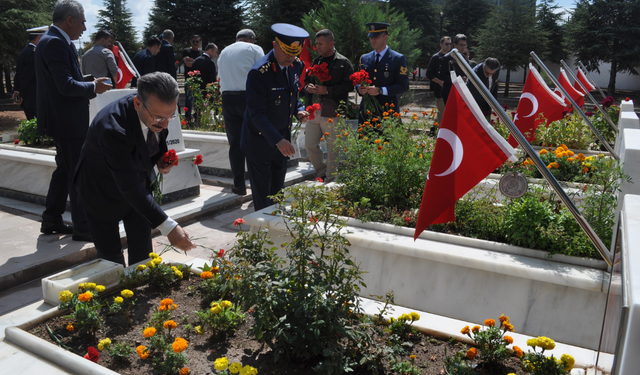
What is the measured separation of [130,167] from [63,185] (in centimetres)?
250

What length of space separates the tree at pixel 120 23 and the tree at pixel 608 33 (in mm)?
26063

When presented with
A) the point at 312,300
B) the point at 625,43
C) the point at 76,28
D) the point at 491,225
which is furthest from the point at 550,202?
the point at 625,43

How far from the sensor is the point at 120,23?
32.3 metres

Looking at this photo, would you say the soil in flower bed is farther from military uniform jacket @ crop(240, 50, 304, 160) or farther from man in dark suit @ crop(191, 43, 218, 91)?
man in dark suit @ crop(191, 43, 218, 91)

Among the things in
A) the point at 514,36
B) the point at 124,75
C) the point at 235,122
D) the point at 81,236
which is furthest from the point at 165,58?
the point at 514,36

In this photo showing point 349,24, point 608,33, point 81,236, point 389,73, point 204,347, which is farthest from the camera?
point 608,33

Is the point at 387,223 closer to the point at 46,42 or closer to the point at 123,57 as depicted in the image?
the point at 46,42

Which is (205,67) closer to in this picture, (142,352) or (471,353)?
(142,352)

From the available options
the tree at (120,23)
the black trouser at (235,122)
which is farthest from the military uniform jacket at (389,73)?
the tree at (120,23)

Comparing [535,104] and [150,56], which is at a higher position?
[150,56]

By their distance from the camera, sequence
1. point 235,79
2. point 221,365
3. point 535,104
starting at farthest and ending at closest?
point 235,79
point 535,104
point 221,365

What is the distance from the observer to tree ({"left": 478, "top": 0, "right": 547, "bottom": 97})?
25422 mm

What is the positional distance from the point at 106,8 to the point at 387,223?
119 feet

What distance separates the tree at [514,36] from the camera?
25.4 meters
